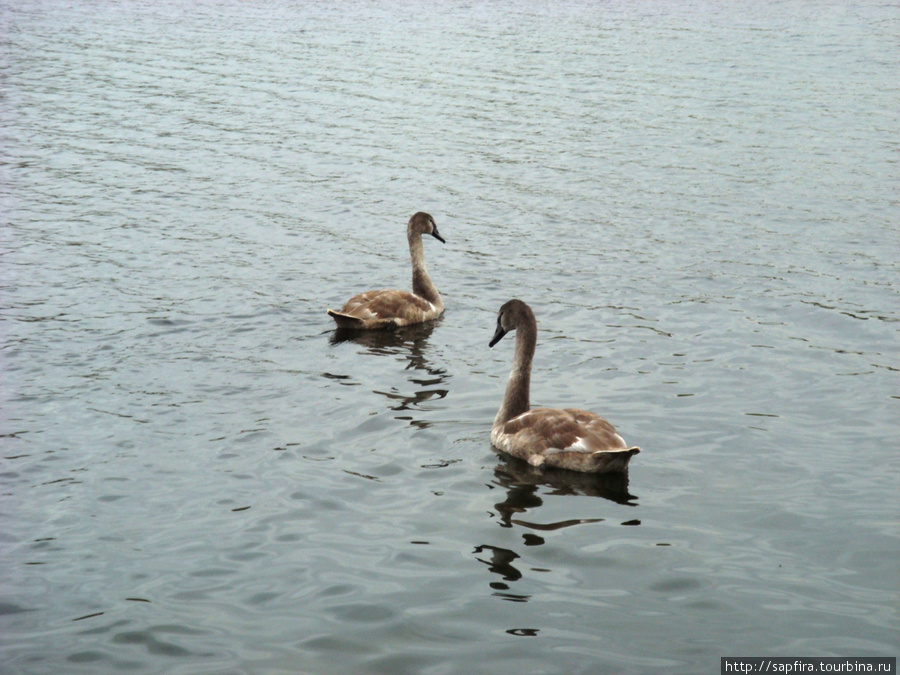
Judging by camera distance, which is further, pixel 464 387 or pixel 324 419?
pixel 464 387

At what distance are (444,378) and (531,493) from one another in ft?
11.9

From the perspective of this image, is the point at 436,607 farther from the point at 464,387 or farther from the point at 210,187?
the point at 210,187

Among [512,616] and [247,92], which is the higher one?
[247,92]

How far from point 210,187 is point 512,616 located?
57.3 feet

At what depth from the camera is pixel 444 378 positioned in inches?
536

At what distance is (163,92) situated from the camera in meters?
32.6

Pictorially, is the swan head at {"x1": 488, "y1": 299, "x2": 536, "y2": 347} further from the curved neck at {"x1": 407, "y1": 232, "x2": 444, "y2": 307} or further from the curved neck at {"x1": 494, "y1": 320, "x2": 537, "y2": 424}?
the curved neck at {"x1": 407, "y1": 232, "x2": 444, "y2": 307}

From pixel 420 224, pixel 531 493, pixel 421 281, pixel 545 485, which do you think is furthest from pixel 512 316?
pixel 420 224

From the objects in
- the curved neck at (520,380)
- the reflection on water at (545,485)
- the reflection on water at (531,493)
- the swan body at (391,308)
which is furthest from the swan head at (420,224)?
the reflection on water at (545,485)

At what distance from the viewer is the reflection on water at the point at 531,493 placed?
8945mm

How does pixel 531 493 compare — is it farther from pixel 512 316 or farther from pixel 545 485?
pixel 512 316

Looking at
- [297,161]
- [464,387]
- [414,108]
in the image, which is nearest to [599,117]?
[414,108]

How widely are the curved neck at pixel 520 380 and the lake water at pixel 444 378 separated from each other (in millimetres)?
598

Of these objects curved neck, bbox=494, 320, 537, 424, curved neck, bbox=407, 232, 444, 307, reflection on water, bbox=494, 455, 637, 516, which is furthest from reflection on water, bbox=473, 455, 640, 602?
curved neck, bbox=407, 232, 444, 307
